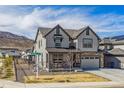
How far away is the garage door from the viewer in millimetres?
36031

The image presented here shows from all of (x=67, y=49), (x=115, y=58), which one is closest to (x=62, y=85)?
(x=67, y=49)

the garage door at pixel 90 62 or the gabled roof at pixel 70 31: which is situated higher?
the gabled roof at pixel 70 31

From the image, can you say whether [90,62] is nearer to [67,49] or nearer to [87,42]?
[87,42]

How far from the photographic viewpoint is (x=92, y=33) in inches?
1467

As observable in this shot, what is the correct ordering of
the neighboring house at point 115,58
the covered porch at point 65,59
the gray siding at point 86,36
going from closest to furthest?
the covered porch at point 65,59 → the gray siding at point 86,36 → the neighboring house at point 115,58

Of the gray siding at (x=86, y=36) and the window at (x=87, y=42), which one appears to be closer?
the gray siding at (x=86, y=36)

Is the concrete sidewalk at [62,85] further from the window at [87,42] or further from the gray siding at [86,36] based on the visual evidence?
the window at [87,42]

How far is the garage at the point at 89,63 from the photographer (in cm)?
3601

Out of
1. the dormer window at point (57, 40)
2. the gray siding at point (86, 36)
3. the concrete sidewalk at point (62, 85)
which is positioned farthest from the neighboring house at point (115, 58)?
the concrete sidewalk at point (62, 85)

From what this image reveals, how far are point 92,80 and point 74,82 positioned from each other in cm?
213

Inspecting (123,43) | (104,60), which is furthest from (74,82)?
(123,43)
